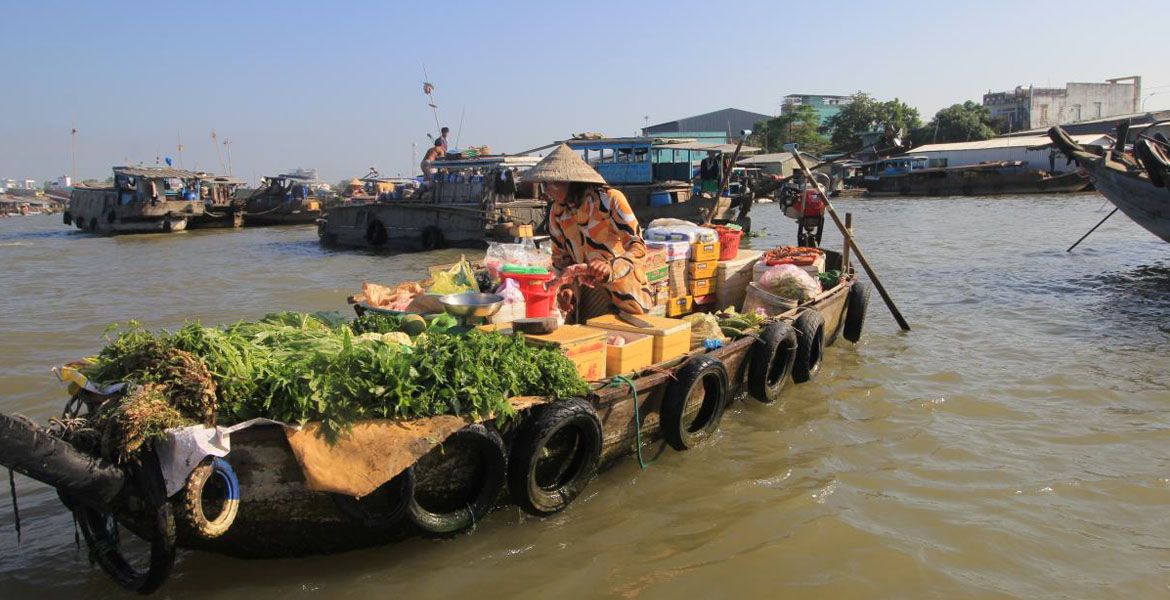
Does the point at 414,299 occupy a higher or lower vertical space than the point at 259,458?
higher

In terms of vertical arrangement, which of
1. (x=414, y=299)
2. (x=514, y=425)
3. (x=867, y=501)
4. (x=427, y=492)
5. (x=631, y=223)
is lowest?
(x=867, y=501)

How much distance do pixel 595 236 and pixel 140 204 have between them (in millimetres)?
25540

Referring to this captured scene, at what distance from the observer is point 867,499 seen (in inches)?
166

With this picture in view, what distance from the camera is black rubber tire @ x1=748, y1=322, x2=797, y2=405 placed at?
512 centimetres

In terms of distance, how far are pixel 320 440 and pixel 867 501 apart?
307 centimetres

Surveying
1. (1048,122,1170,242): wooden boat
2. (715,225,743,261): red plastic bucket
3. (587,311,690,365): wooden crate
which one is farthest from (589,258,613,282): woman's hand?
(1048,122,1170,242): wooden boat

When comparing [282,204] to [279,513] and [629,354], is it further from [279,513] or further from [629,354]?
[279,513]

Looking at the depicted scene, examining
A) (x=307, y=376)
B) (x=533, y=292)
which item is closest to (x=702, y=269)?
(x=533, y=292)

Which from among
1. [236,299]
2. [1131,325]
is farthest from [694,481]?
[236,299]

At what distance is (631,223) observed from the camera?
15.8ft

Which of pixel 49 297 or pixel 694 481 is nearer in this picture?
pixel 694 481

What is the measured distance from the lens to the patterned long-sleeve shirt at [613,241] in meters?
4.78

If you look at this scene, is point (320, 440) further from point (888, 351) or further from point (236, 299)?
point (236, 299)

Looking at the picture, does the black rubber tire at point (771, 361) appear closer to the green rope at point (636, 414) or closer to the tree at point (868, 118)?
the green rope at point (636, 414)
